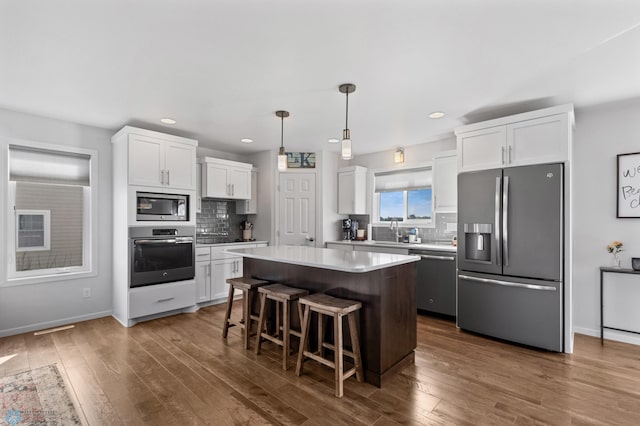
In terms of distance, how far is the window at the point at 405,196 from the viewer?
4961mm

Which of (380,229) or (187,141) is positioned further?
(380,229)

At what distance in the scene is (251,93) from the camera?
9.97 feet

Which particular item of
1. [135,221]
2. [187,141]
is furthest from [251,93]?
[135,221]

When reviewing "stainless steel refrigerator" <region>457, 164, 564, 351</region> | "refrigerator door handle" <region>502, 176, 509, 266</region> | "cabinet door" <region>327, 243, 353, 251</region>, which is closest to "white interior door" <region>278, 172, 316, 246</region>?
"cabinet door" <region>327, 243, 353, 251</region>

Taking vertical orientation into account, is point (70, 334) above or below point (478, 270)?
below

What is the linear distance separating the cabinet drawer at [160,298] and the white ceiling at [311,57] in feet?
6.91

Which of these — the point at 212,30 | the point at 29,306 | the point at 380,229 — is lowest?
the point at 29,306

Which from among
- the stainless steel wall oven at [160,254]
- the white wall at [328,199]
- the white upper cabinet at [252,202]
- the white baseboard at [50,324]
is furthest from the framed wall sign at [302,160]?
the white baseboard at [50,324]

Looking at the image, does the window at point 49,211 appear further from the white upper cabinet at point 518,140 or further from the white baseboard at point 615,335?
the white baseboard at point 615,335

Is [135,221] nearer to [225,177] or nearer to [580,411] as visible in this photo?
[225,177]

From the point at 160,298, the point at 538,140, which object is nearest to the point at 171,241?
the point at 160,298

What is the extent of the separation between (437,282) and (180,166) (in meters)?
3.74

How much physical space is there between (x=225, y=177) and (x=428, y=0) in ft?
13.1

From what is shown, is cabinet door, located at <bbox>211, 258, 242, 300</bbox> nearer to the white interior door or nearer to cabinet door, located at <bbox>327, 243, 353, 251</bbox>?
the white interior door
